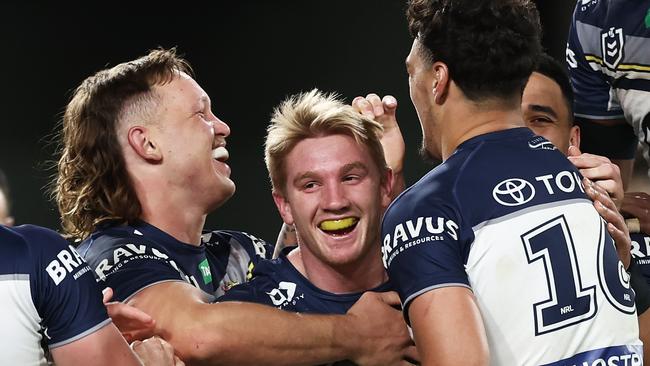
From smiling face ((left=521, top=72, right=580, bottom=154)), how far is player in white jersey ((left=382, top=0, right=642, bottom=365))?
2.30 feet

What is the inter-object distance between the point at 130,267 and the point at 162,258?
5.8 inches

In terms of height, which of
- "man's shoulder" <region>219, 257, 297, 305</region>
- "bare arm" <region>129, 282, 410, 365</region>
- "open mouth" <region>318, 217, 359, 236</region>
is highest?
"open mouth" <region>318, 217, 359, 236</region>

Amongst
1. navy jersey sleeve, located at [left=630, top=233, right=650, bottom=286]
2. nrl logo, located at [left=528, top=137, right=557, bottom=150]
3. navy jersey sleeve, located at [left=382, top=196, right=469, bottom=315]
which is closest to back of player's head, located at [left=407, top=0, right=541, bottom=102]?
nrl logo, located at [left=528, top=137, right=557, bottom=150]

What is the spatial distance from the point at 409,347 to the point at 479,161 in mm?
718

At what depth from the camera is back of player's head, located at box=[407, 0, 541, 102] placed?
230cm

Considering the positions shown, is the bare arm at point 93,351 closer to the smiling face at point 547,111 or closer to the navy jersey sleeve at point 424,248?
the navy jersey sleeve at point 424,248

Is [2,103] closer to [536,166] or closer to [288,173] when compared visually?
[288,173]

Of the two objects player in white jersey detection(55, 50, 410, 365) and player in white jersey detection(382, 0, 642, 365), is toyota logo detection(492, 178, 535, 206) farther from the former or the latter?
player in white jersey detection(55, 50, 410, 365)

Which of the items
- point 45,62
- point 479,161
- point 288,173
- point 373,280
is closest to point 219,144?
point 288,173

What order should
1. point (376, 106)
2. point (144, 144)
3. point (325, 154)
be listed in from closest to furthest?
point (325, 154)
point (376, 106)
point (144, 144)

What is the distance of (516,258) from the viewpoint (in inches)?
84.3

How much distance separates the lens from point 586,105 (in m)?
3.41

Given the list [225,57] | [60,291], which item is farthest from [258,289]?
[225,57]

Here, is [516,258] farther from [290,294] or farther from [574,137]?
[574,137]
